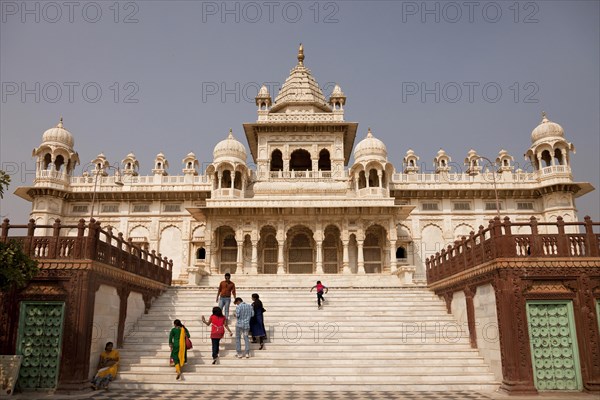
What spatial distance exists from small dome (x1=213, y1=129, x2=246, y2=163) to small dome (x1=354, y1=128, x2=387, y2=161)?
716cm

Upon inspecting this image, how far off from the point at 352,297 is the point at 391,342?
3709 mm

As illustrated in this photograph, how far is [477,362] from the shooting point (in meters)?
11.6

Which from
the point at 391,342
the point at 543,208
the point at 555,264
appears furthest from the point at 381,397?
the point at 543,208

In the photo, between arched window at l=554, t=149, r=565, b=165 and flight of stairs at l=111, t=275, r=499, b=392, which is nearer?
flight of stairs at l=111, t=275, r=499, b=392

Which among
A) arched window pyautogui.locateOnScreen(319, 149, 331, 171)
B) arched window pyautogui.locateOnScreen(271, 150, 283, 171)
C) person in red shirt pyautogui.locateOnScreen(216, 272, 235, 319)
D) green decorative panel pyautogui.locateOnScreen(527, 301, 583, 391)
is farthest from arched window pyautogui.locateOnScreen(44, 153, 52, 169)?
green decorative panel pyautogui.locateOnScreen(527, 301, 583, 391)

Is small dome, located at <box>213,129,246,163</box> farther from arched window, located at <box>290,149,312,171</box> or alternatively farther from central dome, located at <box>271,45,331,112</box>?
central dome, located at <box>271,45,331,112</box>

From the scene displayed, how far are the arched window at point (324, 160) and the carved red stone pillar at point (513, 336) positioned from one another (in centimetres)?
2298

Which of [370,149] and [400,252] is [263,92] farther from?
[400,252]

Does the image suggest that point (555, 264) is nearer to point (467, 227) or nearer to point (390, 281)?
point (390, 281)

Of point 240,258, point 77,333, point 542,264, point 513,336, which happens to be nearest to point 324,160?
point 240,258

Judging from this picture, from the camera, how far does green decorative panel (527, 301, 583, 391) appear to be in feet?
33.6

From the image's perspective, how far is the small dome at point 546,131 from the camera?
102 feet

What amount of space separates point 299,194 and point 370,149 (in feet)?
17.1

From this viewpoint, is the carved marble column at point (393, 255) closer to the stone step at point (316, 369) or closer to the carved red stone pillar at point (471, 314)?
the carved red stone pillar at point (471, 314)
